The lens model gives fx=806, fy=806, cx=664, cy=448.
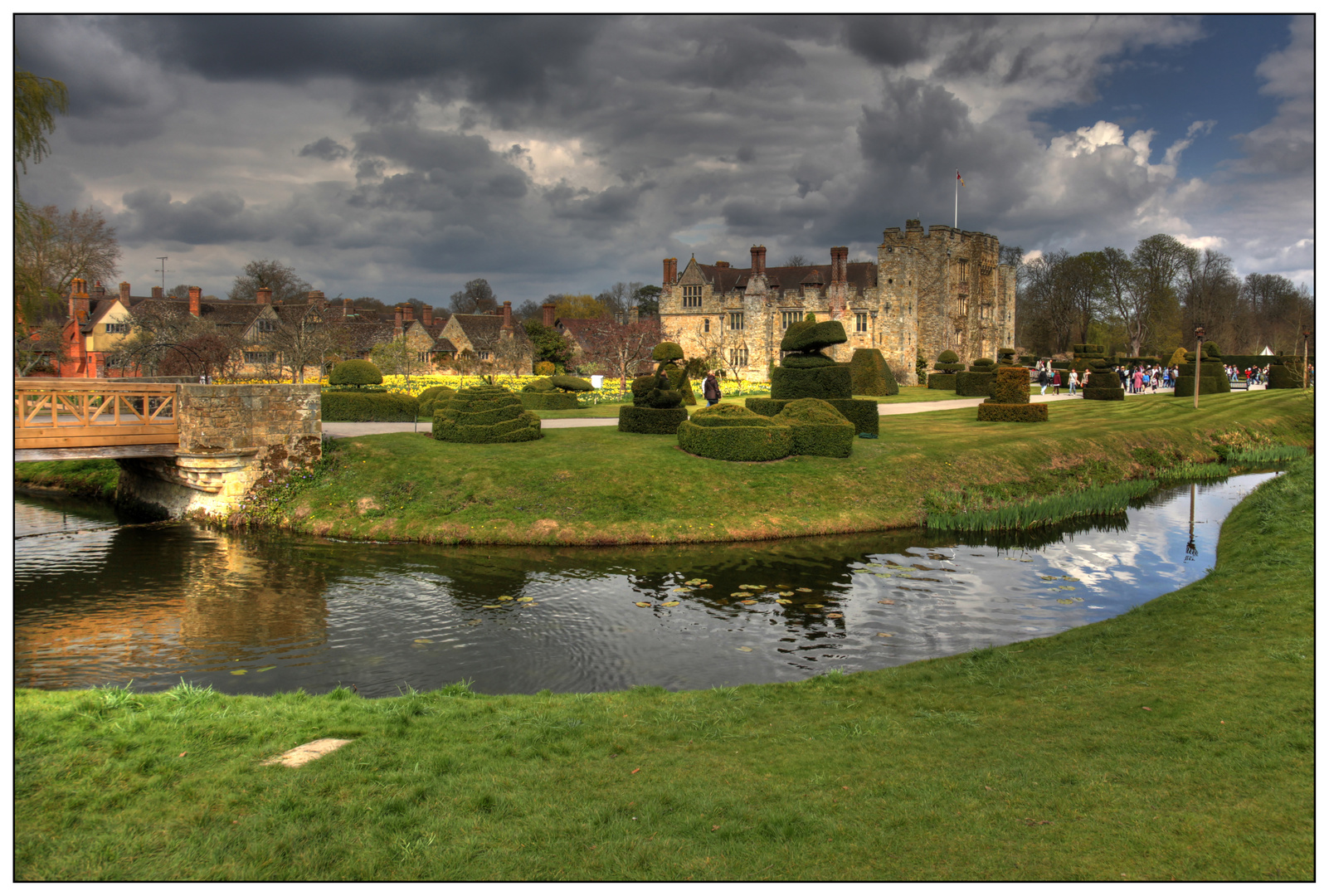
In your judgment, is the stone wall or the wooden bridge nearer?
the wooden bridge

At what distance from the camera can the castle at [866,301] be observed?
59.0 m

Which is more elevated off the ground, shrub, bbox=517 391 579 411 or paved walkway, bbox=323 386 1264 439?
shrub, bbox=517 391 579 411

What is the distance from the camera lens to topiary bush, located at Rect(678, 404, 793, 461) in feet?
70.3

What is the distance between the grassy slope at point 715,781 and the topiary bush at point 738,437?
13.0 metres

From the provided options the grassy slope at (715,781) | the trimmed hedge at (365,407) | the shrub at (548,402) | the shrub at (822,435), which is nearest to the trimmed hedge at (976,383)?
the shrub at (548,402)

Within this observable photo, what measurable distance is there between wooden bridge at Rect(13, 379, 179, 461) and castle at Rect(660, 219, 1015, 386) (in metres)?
45.8

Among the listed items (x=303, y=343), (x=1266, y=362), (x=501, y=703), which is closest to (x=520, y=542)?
(x=501, y=703)

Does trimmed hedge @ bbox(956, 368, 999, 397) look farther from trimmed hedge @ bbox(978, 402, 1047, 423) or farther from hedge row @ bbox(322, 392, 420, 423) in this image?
hedge row @ bbox(322, 392, 420, 423)

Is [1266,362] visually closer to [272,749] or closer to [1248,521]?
[1248,521]

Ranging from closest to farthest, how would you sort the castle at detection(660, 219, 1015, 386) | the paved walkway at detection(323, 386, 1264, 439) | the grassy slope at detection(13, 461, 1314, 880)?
the grassy slope at detection(13, 461, 1314, 880) < the paved walkway at detection(323, 386, 1264, 439) < the castle at detection(660, 219, 1015, 386)

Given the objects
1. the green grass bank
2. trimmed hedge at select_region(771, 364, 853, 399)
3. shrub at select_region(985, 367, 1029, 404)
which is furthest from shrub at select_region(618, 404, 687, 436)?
shrub at select_region(985, 367, 1029, 404)

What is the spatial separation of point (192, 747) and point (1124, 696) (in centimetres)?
779

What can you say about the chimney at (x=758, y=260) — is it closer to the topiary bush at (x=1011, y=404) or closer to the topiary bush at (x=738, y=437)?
the topiary bush at (x=1011, y=404)

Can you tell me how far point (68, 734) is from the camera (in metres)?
6.14
